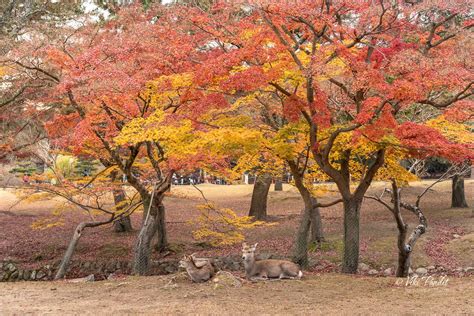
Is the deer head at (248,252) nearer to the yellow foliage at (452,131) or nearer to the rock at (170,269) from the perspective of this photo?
the yellow foliage at (452,131)

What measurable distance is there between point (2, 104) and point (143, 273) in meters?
7.32

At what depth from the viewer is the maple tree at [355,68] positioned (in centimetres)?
1080

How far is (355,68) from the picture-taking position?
1134 cm

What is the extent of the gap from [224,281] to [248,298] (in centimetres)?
123

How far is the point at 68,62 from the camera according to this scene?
13.2m

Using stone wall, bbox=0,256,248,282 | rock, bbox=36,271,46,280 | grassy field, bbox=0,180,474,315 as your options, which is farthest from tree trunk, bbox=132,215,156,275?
rock, bbox=36,271,46,280

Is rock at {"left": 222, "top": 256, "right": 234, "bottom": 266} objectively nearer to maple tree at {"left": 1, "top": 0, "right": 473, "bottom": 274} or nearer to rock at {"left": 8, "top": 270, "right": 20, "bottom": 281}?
maple tree at {"left": 1, "top": 0, "right": 473, "bottom": 274}

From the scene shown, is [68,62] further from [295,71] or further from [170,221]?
[170,221]

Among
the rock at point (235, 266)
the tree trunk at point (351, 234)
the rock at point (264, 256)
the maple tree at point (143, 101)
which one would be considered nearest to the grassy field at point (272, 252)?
the tree trunk at point (351, 234)

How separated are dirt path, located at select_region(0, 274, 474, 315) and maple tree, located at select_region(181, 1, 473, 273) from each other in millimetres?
→ 3101

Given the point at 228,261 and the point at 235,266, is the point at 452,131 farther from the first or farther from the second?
the point at 228,261

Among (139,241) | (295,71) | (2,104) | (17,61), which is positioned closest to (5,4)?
(2,104)

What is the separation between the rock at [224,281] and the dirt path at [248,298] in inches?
5.2

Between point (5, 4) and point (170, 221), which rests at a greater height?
point (5, 4)
